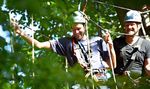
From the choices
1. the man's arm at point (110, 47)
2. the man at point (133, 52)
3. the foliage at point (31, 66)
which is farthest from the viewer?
the man at point (133, 52)

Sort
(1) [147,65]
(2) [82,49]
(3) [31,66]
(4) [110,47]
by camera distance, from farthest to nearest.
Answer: (1) [147,65]
(2) [82,49]
(4) [110,47]
(3) [31,66]

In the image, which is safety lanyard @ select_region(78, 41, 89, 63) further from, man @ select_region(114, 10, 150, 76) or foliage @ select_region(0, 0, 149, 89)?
foliage @ select_region(0, 0, 149, 89)

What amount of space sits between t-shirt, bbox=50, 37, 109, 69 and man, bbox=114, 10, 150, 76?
18cm

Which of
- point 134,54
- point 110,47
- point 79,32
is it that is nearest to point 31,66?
point 110,47

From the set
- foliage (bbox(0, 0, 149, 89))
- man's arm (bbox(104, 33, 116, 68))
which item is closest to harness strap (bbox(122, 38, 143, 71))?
man's arm (bbox(104, 33, 116, 68))

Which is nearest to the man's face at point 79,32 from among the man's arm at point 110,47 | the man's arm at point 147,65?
the man's arm at point 110,47

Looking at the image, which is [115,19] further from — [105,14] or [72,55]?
[72,55]

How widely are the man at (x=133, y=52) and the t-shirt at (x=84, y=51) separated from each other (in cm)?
18

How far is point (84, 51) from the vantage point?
3.56 meters

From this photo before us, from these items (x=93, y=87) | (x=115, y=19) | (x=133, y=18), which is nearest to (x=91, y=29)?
(x=115, y=19)

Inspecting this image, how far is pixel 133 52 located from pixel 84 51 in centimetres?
41

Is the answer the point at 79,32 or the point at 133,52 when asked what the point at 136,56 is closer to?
the point at 133,52

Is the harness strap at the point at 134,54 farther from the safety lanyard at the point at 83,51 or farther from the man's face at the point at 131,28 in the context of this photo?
the safety lanyard at the point at 83,51

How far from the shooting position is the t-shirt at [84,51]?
11.7ft
